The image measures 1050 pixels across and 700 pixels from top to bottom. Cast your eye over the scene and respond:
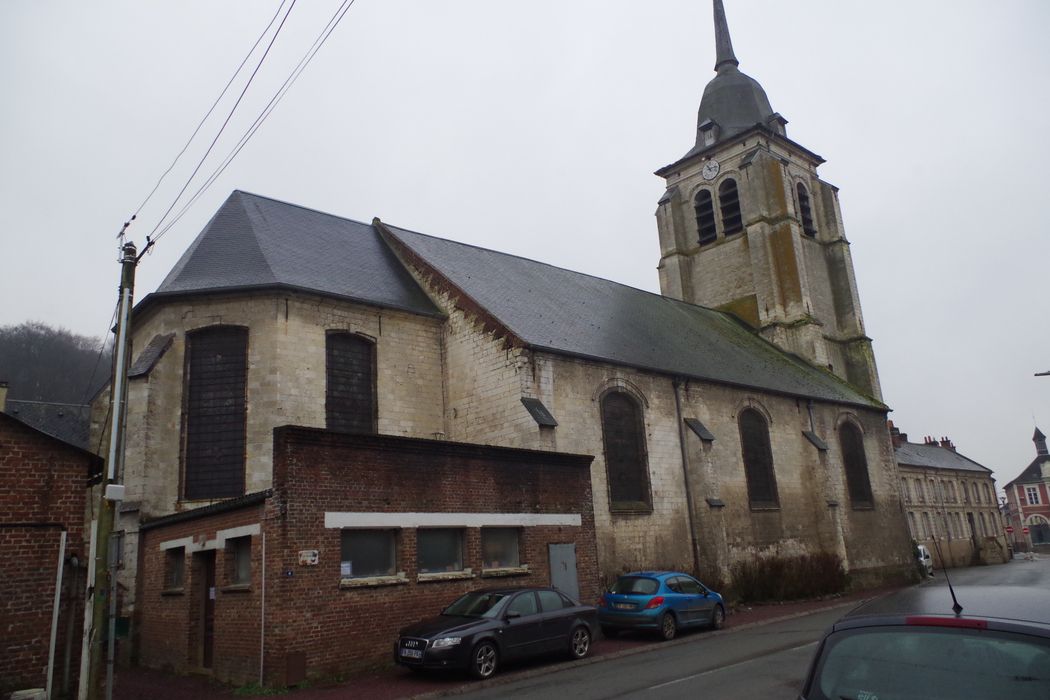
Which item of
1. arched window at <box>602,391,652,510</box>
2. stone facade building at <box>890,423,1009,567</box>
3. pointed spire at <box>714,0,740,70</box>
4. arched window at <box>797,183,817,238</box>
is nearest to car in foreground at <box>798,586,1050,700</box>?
arched window at <box>602,391,652,510</box>

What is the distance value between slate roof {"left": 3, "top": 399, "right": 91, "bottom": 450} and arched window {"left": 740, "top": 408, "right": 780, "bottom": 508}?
21193 millimetres

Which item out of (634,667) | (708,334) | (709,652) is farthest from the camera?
(708,334)

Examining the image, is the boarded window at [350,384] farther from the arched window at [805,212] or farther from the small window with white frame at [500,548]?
the arched window at [805,212]

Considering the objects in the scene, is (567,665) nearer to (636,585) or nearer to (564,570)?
(564,570)

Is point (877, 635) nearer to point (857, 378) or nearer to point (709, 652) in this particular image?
point (709, 652)

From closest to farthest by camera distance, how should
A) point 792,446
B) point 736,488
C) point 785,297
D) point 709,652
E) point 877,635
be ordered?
point 877,635, point 709,652, point 736,488, point 792,446, point 785,297

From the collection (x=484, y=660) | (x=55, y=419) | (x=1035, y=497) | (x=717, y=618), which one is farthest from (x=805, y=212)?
(x=1035, y=497)

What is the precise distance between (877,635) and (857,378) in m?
33.6

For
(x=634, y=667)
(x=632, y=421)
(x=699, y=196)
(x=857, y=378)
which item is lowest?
(x=634, y=667)

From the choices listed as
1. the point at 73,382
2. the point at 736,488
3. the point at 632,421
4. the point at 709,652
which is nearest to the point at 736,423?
the point at 736,488

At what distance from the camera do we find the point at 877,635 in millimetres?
3641

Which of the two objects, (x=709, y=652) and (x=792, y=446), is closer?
(x=709, y=652)

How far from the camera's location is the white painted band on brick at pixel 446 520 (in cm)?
1195

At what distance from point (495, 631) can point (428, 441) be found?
3411 millimetres
